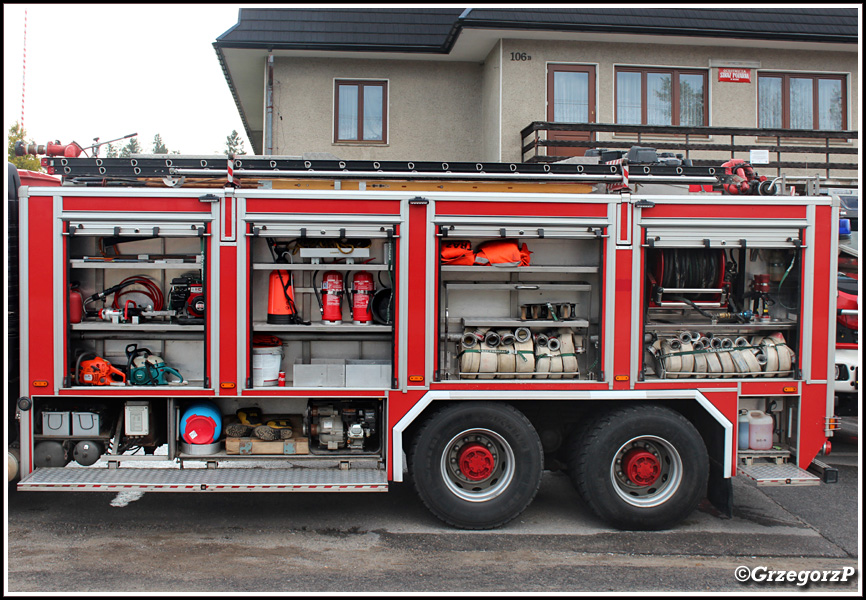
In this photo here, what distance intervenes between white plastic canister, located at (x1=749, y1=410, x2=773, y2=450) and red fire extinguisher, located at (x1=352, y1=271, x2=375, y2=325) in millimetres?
3462

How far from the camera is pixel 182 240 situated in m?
6.02

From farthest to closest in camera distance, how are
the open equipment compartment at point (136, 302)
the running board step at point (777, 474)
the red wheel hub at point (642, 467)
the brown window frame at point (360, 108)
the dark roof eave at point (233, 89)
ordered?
the brown window frame at point (360, 108), the dark roof eave at point (233, 89), the red wheel hub at point (642, 467), the running board step at point (777, 474), the open equipment compartment at point (136, 302)

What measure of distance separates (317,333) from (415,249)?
117cm

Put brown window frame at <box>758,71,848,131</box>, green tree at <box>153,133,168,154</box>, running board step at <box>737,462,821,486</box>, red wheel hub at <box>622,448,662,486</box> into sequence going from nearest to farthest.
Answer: running board step at <box>737,462,821,486</box>
red wheel hub at <box>622,448,662,486</box>
brown window frame at <box>758,71,848,131</box>
green tree at <box>153,133,168,154</box>

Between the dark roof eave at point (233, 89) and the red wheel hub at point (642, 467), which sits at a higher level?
the dark roof eave at point (233, 89)

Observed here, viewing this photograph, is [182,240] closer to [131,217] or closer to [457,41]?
[131,217]

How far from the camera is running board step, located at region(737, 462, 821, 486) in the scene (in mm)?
5848

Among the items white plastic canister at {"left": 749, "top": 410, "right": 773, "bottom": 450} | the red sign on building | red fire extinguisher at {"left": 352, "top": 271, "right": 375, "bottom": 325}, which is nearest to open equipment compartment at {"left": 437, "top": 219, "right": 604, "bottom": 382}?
red fire extinguisher at {"left": 352, "top": 271, "right": 375, "bottom": 325}

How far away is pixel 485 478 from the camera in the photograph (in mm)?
5934

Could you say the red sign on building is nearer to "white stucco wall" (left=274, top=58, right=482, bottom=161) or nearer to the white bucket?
"white stucco wall" (left=274, top=58, right=482, bottom=161)

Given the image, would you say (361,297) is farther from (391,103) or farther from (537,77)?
(391,103)

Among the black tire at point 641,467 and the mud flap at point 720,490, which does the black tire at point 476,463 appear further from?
the mud flap at point 720,490

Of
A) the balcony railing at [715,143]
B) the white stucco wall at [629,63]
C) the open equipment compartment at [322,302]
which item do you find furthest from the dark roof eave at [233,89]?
the open equipment compartment at [322,302]

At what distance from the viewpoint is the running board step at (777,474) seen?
5.85m
